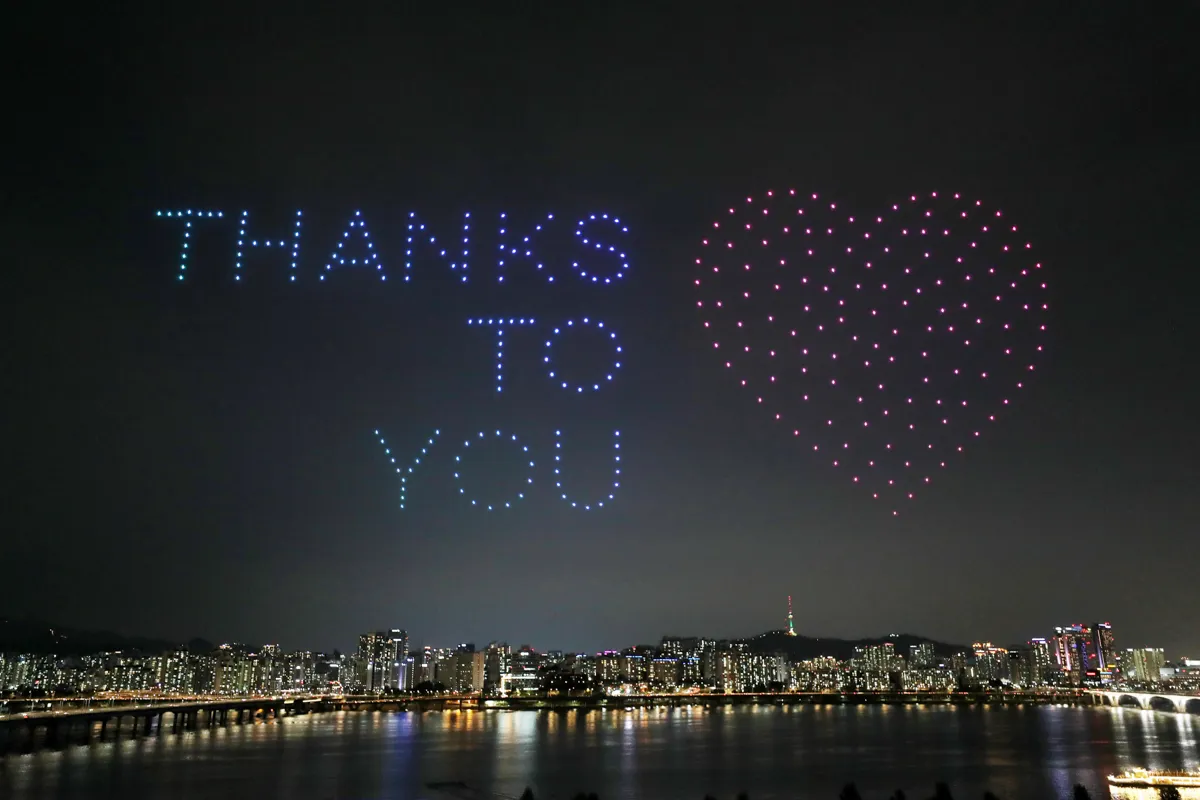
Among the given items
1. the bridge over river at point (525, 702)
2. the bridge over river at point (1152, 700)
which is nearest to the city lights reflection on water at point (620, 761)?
the bridge over river at point (1152, 700)

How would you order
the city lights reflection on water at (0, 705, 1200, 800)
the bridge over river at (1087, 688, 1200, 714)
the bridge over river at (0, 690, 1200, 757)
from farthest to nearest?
1. the bridge over river at (0, 690, 1200, 757)
2. the bridge over river at (1087, 688, 1200, 714)
3. the city lights reflection on water at (0, 705, 1200, 800)

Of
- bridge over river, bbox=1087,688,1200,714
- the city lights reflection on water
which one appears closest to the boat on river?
the city lights reflection on water

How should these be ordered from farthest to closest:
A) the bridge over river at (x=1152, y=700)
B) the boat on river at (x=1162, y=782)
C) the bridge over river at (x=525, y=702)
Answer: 1. the bridge over river at (x=525, y=702)
2. the bridge over river at (x=1152, y=700)
3. the boat on river at (x=1162, y=782)

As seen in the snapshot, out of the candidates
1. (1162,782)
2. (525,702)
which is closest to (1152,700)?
(525,702)

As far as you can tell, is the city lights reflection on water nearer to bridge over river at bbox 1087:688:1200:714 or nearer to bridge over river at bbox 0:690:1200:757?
bridge over river at bbox 1087:688:1200:714

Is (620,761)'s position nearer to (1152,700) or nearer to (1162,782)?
(1162,782)

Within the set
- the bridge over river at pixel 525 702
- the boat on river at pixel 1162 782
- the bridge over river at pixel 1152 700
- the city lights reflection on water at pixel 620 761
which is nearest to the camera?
the boat on river at pixel 1162 782

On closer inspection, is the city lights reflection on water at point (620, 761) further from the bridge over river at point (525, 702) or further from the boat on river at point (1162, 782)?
the bridge over river at point (525, 702)

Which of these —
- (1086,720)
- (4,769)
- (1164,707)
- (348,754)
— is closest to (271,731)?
(348,754)

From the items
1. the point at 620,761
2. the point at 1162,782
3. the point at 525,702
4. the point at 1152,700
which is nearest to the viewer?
the point at 1162,782
